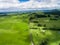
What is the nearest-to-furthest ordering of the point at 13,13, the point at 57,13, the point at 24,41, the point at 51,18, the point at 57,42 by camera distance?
the point at 24,41, the point at 57,42, the point at 13,13, the point at 57,13, the point at 51,18

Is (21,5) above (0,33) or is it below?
above

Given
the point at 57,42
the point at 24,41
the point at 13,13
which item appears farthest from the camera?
the point at 13,13

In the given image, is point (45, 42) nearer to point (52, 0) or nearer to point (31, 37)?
point (31, 37)

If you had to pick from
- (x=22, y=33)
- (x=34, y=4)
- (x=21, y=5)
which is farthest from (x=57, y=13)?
(x=22, y=33)

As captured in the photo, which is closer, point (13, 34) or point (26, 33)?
point (13, 34)

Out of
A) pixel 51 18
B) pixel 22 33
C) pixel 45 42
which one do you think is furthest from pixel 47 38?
pixel 51 18

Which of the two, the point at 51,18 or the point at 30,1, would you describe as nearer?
the point at 30,1

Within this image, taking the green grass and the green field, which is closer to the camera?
the green grass

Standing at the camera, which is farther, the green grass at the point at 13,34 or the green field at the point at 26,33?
the green field at the point at 26,33

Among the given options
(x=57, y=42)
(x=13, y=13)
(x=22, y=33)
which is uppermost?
(x=13, y=13)

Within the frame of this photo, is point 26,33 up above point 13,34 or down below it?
below

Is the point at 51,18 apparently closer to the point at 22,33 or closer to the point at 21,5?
the point at 21,5
